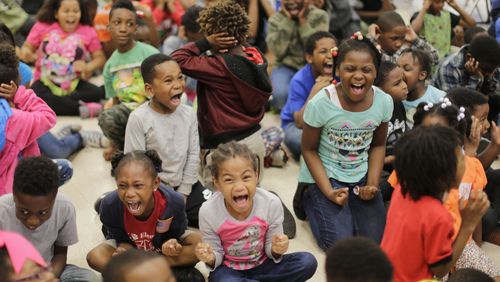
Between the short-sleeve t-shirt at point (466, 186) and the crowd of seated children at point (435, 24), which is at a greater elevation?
the crowd of seated children at point (435, 24)

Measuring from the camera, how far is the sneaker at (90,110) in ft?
16.1

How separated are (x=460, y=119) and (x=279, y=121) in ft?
6.26

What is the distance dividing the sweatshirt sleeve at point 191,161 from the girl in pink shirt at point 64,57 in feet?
4.94

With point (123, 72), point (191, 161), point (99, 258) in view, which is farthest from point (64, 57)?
point (99, 258)

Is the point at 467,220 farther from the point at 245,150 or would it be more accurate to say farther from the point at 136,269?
the point at 136,269

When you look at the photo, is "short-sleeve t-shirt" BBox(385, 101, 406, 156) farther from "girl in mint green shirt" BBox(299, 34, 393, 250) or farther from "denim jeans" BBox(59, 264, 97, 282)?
"denim jeans" BBox(59, 264, 97, 282)

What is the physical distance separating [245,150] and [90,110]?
2.24 metres

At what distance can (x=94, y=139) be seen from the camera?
4480 millimetres

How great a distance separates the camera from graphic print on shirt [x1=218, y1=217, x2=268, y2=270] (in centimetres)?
293

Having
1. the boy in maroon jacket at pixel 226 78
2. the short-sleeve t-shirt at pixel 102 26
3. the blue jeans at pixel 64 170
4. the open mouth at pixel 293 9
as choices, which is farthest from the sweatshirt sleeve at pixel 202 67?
the short-sleeve t-shirt at pixel 102 26

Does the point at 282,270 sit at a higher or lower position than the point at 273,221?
lower

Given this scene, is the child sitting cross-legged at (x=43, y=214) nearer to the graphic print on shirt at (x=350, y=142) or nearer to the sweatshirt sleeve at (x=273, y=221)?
the sweatshirt sleeve at (x=273, y=221)

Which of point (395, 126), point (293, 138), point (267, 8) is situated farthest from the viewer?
point (267, 8)

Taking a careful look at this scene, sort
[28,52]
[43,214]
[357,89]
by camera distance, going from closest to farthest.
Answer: [43,214] < [357,89] < [28,52]
